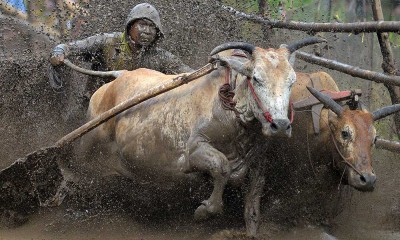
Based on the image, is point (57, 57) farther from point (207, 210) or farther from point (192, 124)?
point (207, 210)

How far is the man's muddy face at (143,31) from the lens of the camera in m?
7.26

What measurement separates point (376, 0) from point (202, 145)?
2.97 meters

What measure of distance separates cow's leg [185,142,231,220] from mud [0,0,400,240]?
1.12 ft

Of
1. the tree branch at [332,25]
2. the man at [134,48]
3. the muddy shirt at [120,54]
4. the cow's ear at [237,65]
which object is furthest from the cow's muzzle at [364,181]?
the muddy shirt at [120,54]

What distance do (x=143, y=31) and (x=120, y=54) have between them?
0.38m

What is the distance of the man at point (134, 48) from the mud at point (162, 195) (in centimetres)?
28

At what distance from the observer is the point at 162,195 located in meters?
6.19

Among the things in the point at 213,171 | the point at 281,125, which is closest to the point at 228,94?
the point at 213,171

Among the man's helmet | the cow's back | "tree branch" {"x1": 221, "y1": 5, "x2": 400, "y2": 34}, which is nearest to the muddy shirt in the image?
the man's helmet

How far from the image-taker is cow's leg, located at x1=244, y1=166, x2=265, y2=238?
562 cm

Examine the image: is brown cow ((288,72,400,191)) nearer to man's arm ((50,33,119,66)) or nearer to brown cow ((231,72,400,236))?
brown cow ((231,72,400,236))

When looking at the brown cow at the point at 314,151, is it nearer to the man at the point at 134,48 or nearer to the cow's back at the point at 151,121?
the cow's back at the point at 151,121

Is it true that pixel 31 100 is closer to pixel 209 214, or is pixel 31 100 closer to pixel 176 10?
pixel 176 10

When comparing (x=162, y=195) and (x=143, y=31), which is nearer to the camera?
(x=162, y=195)
